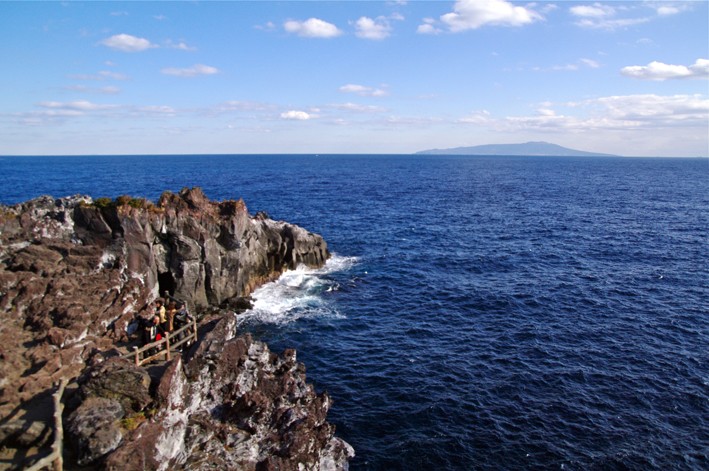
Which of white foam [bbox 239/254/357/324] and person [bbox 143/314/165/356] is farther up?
person [bbox 143/314/165/356]

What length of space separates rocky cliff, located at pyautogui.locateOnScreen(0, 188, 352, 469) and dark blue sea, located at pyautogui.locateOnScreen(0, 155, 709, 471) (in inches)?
208

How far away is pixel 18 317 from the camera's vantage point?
26.4 metres

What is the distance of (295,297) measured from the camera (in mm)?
48062

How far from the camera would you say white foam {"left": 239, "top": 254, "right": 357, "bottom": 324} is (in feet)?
142

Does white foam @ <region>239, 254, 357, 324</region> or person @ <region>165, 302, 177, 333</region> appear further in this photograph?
white foam @ <region>239, 254, 357, 324</region>

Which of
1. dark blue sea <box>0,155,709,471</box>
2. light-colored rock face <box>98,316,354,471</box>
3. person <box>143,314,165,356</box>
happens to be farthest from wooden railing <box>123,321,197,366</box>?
dark blue sea <box>0,155,709,471</box>

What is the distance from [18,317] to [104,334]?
508cm

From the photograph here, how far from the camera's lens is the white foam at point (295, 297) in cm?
4325

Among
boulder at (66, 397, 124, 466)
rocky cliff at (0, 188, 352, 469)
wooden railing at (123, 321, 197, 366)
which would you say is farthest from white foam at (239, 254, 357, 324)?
boulder at (66, 397, 124, 466)

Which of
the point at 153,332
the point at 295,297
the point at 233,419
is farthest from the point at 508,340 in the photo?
the point at 153,332

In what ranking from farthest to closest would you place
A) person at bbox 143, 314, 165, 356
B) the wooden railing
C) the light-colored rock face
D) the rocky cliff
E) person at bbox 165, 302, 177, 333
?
1. person at bbox 165, 302, 177, 333
2. person at bbox 143, 314, 165, 356
3. the wooden railing
4. the light-colored rock face
5. the rocky cliff

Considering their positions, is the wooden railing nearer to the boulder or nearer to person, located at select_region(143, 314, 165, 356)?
person, located at select_region(143, 314, 165, 356)

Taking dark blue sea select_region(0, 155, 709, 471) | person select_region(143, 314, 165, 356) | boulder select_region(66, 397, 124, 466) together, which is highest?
person select_region(143, 314, 165, 356)

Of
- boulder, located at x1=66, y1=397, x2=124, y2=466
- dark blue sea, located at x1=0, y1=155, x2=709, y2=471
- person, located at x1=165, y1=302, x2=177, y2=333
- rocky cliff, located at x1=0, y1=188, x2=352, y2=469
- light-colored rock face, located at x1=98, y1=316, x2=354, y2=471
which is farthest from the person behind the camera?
person, located at x1=165, y1=302, x2=177, y2=333
